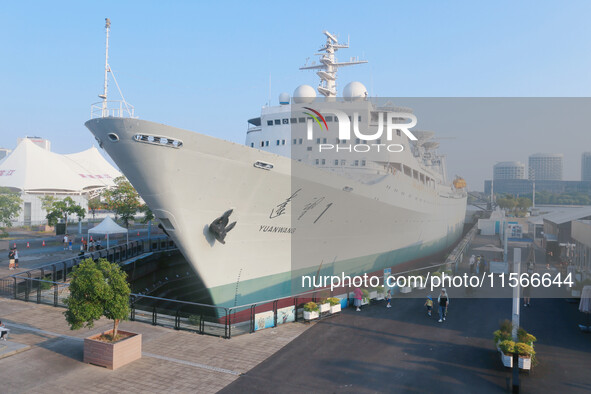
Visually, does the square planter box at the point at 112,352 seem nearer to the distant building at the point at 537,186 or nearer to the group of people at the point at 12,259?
the group of people at the point at 12,259

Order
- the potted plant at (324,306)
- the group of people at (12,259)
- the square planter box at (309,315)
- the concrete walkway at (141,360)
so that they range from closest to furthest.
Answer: the concrete walkway at (141,360) < the square planter box at (309,315) < the potted plant at (324,306) < the group of people at (12,259)

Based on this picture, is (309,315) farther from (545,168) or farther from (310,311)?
(545,168)

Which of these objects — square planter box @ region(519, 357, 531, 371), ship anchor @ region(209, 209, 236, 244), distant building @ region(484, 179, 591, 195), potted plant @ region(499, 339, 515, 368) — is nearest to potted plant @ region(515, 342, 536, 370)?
square planter box @ region(519, 357, 531, 371)

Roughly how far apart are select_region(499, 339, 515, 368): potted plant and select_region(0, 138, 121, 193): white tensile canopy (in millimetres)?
63251

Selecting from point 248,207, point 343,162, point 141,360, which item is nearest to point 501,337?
point 248,207

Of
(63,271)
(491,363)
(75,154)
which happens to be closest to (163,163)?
(491,363)

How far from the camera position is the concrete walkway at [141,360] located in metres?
6.92

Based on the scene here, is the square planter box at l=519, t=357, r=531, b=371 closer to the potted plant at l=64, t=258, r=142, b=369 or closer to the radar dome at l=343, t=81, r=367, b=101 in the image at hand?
the potted plant at l=64, t=258, r=142, b=369

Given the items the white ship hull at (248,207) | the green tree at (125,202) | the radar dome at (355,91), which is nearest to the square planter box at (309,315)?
the white ship hull at (248,207)

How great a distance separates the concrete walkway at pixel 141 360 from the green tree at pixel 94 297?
90 centimetres

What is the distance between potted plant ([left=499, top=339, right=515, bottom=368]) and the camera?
7.85 metres

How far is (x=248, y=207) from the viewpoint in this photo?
11.2 meters

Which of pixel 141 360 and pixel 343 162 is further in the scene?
pixel 343 162

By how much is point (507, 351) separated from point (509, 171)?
69895 millimetres
